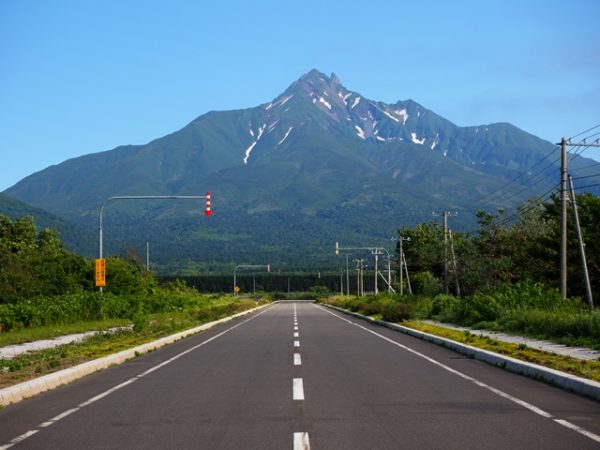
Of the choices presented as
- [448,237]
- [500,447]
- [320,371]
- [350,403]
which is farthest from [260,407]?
[448,237]

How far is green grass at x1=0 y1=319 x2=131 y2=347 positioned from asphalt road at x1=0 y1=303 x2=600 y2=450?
8963 mm

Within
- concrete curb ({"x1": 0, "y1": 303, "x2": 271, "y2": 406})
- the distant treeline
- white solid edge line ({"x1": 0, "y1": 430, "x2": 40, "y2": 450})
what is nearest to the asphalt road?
white solid edge line ({"x1": 0, "y1": 430, "x2": 40, "y2": 450})

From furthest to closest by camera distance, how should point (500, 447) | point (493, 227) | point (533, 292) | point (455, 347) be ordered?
point (493, 227) → point (533, 292) → point (455, 347) → point (500, 447)

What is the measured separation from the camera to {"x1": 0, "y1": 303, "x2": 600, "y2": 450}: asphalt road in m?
8.19

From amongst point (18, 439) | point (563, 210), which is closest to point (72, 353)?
point (18, 439)

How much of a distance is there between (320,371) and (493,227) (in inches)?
1913

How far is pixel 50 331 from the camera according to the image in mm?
28219

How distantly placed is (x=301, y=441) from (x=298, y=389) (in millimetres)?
4186

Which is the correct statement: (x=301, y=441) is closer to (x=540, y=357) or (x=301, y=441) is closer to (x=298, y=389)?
(x=298, y=389)

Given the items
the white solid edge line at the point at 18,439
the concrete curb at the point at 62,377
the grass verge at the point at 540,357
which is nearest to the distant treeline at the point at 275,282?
the concrete curb at the point at 62,377

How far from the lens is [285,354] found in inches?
762

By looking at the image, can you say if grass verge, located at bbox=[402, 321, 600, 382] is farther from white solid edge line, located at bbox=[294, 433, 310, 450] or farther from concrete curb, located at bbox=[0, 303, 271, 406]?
concrete curb, located at bbox=[0, 303, 271, 406]

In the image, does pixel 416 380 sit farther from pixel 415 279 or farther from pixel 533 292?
pixel 415 279

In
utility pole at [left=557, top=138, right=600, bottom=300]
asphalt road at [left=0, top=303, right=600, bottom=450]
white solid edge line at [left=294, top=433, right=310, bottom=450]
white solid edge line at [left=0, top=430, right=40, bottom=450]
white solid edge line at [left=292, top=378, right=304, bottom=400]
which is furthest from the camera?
utility pole at [left=557, top=138, right=600, bottom=300]
